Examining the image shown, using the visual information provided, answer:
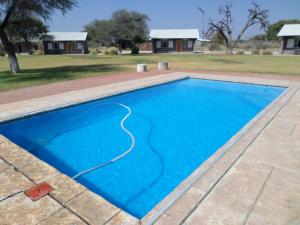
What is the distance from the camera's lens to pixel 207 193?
3.27 meters

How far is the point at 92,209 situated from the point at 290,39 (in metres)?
42.5

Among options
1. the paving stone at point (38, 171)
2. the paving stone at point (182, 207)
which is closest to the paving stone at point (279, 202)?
the paving stone at point (182, 207)

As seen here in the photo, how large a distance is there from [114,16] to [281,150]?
146 feet

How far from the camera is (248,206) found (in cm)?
302

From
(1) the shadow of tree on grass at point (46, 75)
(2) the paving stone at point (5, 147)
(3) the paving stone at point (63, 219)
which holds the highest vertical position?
(1) the shadow of tree on grass at point (46, 75)

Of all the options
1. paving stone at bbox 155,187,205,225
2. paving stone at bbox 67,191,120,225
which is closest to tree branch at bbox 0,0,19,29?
paving stone at bbox 67,191,120,225

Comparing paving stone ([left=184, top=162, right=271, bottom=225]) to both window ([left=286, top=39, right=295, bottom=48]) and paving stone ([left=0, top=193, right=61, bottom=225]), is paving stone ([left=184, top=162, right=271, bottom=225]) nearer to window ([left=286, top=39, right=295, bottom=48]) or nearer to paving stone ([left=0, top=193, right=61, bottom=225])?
paving stone ([left=0, top=193, right=61, bottom=225])

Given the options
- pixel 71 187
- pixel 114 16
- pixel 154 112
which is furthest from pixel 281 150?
pixel 114 16

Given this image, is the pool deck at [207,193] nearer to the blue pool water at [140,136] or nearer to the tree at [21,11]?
the blue pool water at [140,136]

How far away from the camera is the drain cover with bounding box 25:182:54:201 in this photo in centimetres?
321

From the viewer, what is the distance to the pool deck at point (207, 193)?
2828 mm

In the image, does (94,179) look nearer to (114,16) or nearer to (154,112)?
(154,112)

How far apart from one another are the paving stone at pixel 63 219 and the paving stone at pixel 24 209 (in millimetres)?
A: 73

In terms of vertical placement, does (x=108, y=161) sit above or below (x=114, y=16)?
below
